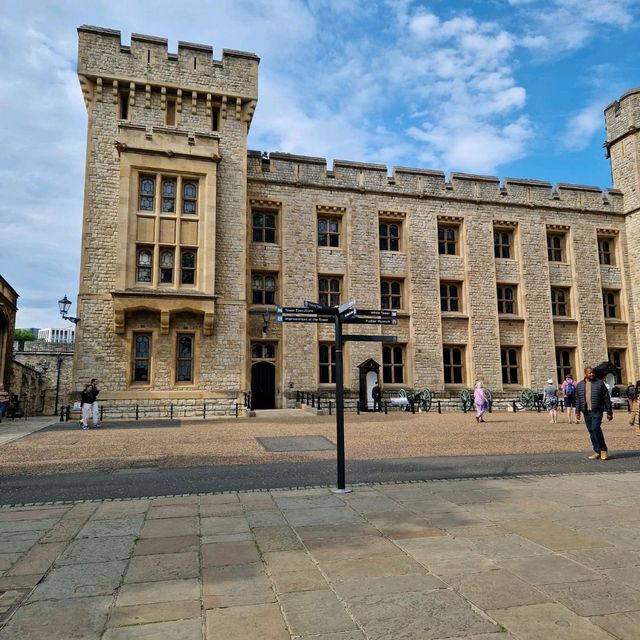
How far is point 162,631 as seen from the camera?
2.66 m

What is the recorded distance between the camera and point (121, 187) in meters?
19.4

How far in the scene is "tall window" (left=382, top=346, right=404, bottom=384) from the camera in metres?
23.6

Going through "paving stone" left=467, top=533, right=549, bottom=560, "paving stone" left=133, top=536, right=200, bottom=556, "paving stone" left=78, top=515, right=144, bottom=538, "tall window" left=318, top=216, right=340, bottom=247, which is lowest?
"paving stone" left=78, top=515, right=144, bottom=538

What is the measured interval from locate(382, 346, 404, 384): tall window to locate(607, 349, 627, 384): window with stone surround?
1204 centimetres

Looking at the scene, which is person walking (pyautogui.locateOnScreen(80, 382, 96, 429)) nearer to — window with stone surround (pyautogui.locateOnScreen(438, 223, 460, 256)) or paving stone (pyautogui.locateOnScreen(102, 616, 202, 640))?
paving stone (pyautogui.locateOnScreen(102, 616, 202, 640))

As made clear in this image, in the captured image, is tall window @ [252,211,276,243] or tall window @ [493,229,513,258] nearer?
tall window @ [252,211,276,243]

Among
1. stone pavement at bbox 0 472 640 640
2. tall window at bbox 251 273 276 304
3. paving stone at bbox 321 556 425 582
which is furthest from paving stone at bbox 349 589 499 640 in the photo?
tall window at bbox 251 273 276 304

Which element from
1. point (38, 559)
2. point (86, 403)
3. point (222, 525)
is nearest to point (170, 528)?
point (222, 525)

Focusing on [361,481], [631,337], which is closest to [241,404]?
[361,481]

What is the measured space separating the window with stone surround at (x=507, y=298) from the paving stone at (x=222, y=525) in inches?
918

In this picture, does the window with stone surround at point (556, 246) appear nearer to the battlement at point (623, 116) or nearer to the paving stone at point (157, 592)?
the battlement at point (623, 116)

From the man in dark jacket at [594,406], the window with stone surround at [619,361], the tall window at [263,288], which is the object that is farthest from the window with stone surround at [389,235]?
the man in dark jacket at [594,406]

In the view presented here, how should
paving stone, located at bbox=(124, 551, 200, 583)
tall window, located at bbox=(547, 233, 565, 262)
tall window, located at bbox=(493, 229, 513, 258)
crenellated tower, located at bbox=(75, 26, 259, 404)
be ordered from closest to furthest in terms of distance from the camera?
paving stone, located at bbox=(124, 551, 200, 583), crenellated tower, located at bbox=(75, 26, 259, 404), tall window, located at bbox=(493, 229, 513, 258), tall window, located at bbox=(547, 233, 565, 262)

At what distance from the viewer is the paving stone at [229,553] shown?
3.74m
